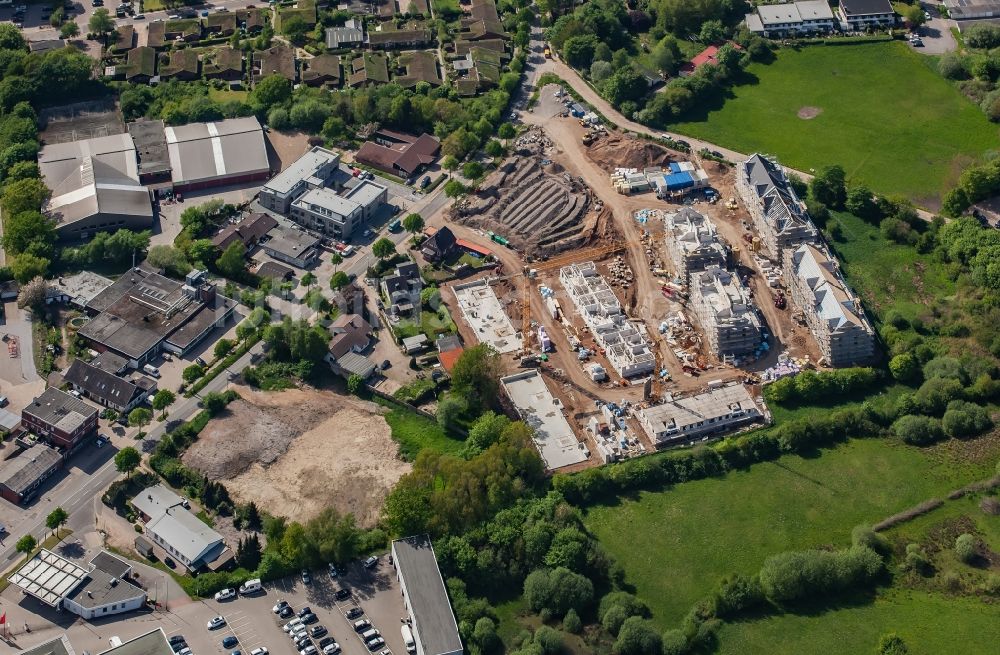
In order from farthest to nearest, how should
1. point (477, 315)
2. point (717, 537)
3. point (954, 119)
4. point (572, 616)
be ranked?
point (954, 119), point (477, 315), point (717, 537), point (572, 616)

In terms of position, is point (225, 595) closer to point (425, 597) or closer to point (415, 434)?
point (425, 597)

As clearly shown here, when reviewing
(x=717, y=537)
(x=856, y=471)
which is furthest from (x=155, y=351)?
(x=856, y=471)

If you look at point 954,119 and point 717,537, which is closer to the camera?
point 717,537

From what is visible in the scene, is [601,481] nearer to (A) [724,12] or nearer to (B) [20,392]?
(B) [20,392]

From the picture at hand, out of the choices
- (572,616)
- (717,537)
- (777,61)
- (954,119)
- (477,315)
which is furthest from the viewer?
(777,61)

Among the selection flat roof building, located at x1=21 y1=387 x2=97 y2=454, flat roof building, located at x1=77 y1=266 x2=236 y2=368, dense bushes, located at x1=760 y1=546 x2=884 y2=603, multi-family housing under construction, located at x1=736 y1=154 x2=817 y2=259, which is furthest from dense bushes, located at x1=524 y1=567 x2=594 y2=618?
multi-family housing under construction, located at x1=736 y1=154 x2=817 y2=259

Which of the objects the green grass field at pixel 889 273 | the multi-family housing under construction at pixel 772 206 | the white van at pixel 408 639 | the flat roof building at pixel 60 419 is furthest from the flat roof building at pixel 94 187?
the green grass field at pixel 889 273

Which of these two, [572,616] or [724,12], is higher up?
[724,12]

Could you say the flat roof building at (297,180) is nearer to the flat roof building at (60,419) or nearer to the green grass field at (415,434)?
the green grass field at (415,434)
